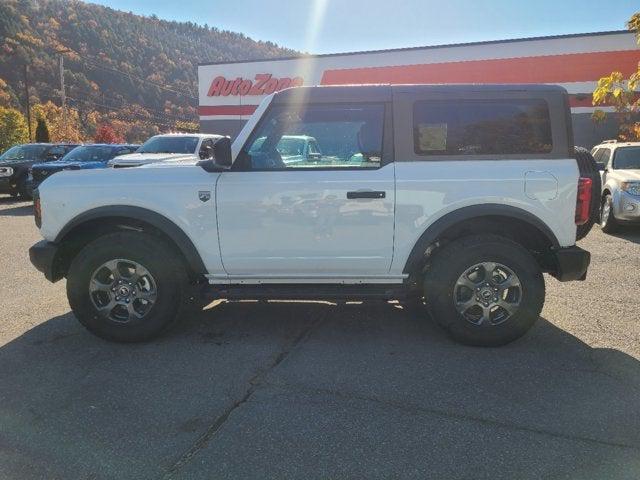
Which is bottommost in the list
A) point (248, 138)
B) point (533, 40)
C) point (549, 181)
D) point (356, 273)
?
point (356, 273)

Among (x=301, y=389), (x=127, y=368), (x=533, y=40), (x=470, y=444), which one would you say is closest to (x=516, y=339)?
(x=470, y=444)

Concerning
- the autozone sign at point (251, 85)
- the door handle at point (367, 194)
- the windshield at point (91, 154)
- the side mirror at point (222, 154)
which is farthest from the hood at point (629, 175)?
the autozone sign at point (251, 85)

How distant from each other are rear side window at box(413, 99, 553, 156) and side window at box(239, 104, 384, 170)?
35 cm

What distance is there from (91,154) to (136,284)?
11665mm

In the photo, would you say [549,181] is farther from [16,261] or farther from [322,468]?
[16,261]

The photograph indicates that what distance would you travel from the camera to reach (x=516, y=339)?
12.9 ft

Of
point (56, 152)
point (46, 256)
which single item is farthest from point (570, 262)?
point (56, 152)

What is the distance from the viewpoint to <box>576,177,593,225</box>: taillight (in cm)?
376

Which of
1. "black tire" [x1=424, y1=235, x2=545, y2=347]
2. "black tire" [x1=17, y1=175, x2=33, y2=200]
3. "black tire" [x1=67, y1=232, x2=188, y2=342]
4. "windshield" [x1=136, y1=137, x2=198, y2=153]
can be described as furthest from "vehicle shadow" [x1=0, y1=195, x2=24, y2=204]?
"black tire" [x1=424, y1=235, x2=545, y2=347]

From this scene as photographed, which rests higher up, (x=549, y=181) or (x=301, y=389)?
(x=549, y=181)

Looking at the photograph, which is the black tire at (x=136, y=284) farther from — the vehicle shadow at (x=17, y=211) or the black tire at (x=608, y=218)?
the vehicle shadow at (x=17, y=211)

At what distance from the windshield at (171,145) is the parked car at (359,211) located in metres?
7.25

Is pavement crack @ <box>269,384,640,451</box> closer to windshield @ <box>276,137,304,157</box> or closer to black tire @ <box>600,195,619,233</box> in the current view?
windshield @ <box>276,137,304,157</box>

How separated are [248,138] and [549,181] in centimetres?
227
